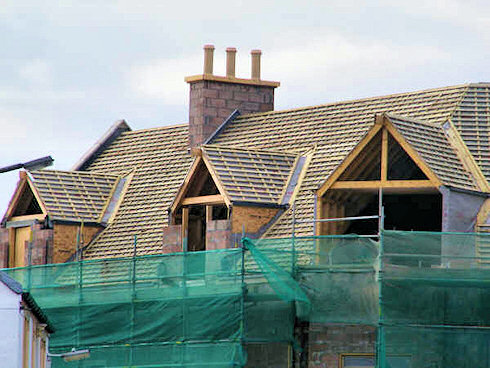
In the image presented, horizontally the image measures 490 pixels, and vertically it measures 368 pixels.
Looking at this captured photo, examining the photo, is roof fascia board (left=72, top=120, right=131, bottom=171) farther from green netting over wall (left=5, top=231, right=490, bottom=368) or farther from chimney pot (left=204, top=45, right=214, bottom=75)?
green netting over wall (left=5, top=231, right=490, bottom=368)

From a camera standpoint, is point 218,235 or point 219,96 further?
point 219,96

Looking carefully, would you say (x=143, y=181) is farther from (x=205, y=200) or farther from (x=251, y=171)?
(x=251, y=171)

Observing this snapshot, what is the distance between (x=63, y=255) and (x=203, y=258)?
8.72m

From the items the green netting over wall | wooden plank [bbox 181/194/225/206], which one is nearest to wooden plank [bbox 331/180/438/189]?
the green netting over wall

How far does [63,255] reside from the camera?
1850 inches

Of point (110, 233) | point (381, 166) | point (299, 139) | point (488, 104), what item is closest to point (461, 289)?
point (381, 166)

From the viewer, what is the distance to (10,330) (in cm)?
3422

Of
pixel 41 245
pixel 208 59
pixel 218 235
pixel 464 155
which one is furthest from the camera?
pixel 208 59

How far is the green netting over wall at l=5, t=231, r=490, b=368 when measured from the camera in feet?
117

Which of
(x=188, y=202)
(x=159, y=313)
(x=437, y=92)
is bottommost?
(x=159, y=313)

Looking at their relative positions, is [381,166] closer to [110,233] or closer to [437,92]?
[437,92]

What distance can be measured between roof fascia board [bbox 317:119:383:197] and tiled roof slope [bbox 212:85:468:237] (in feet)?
1.64

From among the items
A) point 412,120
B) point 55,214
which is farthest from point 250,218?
point 55,214

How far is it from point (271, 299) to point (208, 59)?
530 inches
